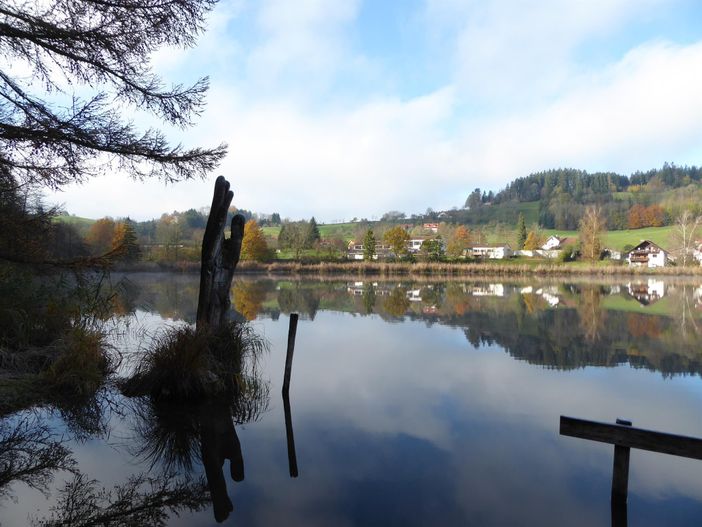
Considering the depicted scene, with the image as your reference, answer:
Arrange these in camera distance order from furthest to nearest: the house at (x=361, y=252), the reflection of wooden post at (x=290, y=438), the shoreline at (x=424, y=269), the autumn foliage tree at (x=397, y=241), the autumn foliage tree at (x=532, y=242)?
1. the autumn foliage tree at (x=532, y=242)
2. the house at (x=361, y=252)
3. the autumn foliage tree at (x=397, y=241)
4. the shoreline at (x=424, y=269)
5. the reflection of wooden post at (x=290, y=438)

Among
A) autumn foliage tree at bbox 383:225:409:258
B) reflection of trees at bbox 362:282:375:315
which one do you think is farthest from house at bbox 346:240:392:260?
reflection of trees at bbox 362:282:375:315

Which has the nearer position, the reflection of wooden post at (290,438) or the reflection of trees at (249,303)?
the reflection of wooden post at (290,438)

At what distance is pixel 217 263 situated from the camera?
29.3ft

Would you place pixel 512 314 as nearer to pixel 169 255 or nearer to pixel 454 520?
A: pixel 454 520

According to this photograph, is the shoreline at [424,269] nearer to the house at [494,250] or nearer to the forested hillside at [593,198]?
the house at [494,250]

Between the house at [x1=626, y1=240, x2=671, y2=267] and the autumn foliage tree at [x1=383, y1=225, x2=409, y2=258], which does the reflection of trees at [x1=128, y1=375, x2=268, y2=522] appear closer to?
the autumn foliage tree at [x1=383, y1=225, x2=409, y2=258]

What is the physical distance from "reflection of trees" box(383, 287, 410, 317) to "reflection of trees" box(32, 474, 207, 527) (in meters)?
16.3

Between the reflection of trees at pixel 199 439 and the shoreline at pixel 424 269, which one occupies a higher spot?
the shoreline at pixel 424 269

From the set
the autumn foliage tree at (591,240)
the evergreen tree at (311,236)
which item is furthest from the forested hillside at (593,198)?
the evergreen tree at (311,236)

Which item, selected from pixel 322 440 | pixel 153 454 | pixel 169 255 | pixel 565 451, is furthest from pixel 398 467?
pixel 169 255

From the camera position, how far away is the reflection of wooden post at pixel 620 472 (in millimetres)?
4398

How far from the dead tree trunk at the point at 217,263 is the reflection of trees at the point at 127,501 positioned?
3.75 meters

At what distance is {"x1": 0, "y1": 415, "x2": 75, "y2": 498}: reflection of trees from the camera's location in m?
4.81

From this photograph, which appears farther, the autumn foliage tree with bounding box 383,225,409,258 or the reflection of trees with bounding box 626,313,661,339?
the autumn foliage tree with bounding box 383,225,409,258
